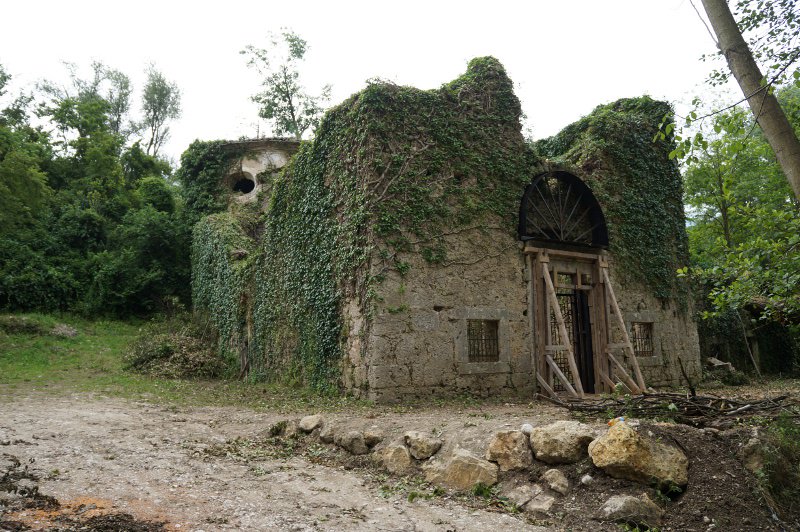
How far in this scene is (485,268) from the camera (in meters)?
10.8

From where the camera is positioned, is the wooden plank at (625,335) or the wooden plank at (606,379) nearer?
the wooden plank at (625,335)

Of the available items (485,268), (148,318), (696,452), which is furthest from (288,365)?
(148,318)

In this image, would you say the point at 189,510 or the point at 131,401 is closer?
the point at 189,510

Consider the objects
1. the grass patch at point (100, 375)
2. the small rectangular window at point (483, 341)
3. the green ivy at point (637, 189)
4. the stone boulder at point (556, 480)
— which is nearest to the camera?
the stone boulder at point (556, 480)

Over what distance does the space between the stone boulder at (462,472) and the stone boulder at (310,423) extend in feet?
7.61

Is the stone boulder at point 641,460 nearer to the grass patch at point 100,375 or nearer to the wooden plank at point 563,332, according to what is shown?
the grass patch at point 100,375

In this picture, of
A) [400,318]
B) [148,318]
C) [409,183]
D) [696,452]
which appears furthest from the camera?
[148,318]

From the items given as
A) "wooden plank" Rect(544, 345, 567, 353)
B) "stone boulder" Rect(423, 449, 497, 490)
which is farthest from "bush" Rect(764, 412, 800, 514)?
"wooden plank" Rect(544, 345, 567, 353)

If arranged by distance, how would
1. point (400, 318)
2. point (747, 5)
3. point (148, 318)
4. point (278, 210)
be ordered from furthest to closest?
point (148, 318)
point (278, 210)
point (400, 318)
point (747, 5)

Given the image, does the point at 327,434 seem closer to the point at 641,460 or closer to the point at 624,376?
the point at 641,460

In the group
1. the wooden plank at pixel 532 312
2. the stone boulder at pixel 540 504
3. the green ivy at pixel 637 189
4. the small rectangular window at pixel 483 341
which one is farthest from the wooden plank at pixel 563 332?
the stone boulder at pixel 540 504

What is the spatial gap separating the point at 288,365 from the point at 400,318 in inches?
173

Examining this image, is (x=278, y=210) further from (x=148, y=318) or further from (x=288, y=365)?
(x=148, y=318)

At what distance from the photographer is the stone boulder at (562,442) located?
5.24 metres
